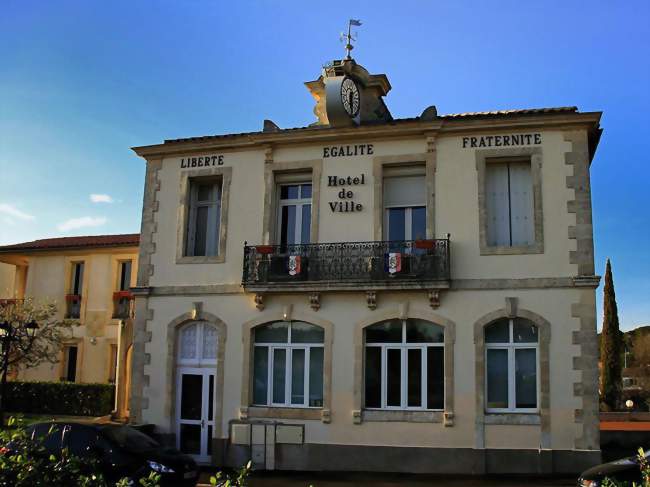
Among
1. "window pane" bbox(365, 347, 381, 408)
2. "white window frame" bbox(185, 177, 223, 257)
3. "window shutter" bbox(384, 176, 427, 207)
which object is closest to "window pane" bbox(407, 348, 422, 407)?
"window pane" bbox(365, 347, 381, 408)

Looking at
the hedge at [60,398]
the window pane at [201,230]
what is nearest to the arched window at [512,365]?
the window pane at [201,230]

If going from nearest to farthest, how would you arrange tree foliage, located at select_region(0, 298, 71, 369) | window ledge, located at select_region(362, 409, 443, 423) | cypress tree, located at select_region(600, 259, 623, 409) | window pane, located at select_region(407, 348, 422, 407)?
1. window ledge, located at select_region(362, 409, 443, 423)
2. window pane, located at select_region(407, 348, 422, 407)
3. tree foliage, located at select_region(0, 298, 71, 369)
4. cypress tree, located at select_region(600, 259, 623, 409)

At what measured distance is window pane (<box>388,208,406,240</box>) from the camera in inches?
644

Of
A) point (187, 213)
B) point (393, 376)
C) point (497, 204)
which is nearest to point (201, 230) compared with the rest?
point (187, 213)

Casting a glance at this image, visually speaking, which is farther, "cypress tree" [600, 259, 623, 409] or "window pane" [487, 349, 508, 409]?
"cypress tree" [600, 259, 623, 409]

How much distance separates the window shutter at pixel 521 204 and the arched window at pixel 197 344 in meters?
7.46

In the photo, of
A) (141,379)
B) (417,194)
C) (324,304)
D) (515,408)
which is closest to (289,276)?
(324,304)

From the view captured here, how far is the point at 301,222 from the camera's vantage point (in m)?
17.1

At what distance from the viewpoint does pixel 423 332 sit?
51.3 feet

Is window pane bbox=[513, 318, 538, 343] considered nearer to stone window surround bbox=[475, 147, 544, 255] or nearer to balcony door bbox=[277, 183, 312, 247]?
stone window surround bbox=[475, 147, 544, 255]

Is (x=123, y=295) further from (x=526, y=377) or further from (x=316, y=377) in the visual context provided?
(x=526, y=377)

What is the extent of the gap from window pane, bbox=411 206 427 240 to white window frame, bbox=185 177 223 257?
4.82 meters

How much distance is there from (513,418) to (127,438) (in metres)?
7.70

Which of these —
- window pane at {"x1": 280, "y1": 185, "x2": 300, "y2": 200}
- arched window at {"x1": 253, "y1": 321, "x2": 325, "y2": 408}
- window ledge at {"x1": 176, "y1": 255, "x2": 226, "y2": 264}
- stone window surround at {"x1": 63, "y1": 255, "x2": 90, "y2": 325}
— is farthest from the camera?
stone window surround at {"x1": 63, "y1": 255, "x2": 90, "y2": 325}
